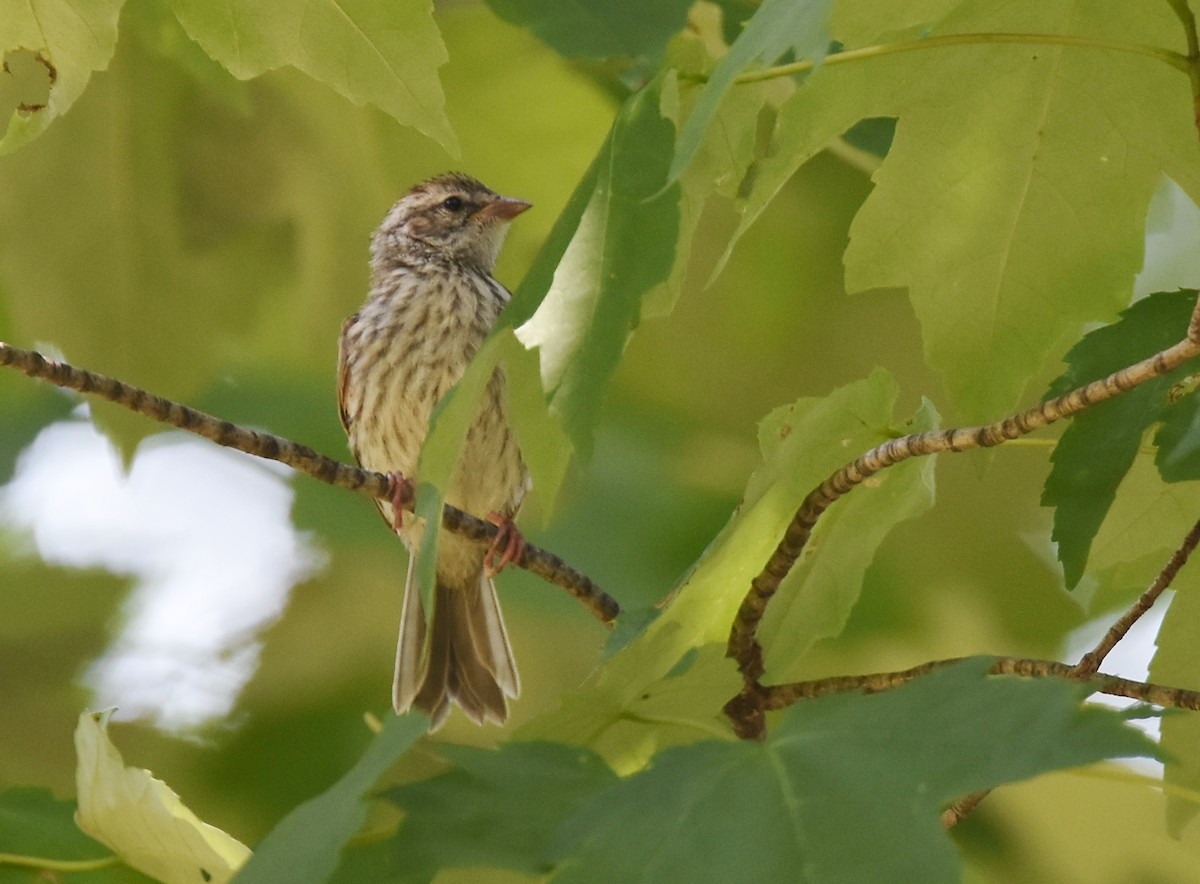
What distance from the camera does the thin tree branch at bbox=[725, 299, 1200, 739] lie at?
2.07 metres

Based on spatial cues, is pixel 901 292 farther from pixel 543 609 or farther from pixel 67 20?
pixel 67 20

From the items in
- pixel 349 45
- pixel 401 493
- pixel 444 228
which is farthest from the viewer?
pixel 444 228

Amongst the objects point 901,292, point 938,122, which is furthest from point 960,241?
point 901,292

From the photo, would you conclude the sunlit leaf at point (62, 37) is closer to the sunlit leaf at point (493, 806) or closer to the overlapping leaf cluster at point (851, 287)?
the overlapping leaf cluster at point (851, 287)

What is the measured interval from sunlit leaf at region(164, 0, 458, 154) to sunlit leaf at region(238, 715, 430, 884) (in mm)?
953

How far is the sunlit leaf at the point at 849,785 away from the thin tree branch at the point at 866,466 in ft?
1.52

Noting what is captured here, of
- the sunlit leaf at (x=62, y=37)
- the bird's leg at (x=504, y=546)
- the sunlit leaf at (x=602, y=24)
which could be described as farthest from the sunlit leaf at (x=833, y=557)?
the bird's leg at (x=504, y=546)

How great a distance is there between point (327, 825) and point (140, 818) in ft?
2.52

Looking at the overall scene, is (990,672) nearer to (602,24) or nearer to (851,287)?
(851,287)

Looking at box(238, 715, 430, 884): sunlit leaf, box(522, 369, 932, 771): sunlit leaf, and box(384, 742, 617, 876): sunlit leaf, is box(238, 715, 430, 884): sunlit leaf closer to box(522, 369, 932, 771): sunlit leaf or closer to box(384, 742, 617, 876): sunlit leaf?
box(384, 742, 617, 876): sunlit leaf

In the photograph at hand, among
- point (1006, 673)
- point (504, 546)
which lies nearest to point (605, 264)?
point (1006, 673)

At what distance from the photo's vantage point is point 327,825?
161cm

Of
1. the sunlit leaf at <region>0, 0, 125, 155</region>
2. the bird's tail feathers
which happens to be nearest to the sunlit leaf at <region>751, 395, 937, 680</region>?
the sunlit leaf at <region>0, 0, 125, 155</region>

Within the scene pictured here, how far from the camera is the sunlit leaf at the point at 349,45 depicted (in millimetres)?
2254
